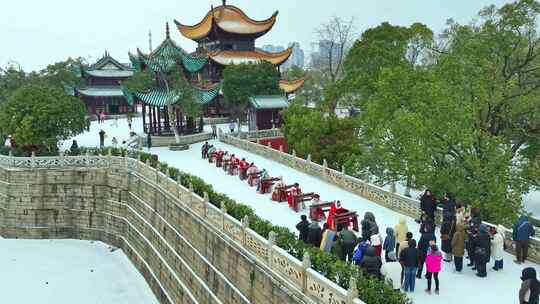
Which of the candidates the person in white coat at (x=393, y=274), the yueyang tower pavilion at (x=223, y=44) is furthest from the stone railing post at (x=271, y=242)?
the yueyang tower pavilion at (x=223, y=44)

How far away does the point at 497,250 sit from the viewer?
11.3 metres

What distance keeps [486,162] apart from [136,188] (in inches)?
584

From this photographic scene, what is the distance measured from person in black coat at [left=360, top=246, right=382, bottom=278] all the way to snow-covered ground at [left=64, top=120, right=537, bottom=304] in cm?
122

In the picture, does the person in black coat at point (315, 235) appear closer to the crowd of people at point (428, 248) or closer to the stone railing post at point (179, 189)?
the crowd of people at point (428, 248)

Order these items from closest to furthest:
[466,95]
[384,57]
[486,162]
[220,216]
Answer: [220,216], [486,162], [466,95], [384,57]

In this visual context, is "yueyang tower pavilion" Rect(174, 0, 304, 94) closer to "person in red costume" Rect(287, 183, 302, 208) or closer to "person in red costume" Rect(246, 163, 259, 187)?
"person in red costume" Rect(246, 163, 259, 187)

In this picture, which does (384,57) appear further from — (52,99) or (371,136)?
(52,99)

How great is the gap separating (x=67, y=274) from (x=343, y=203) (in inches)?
498

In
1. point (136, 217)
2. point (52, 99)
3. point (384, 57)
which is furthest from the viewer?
point (384, 57)

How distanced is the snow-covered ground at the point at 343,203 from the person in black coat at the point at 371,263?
4.00 feet

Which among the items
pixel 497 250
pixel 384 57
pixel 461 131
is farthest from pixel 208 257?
pixel 384 57

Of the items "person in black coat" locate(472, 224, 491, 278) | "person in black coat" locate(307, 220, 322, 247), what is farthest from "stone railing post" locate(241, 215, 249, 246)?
"person in black coat" locate(472, 224, 491, 278)

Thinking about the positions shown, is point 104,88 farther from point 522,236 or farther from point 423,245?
point 522,236

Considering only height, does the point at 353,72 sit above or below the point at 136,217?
above
